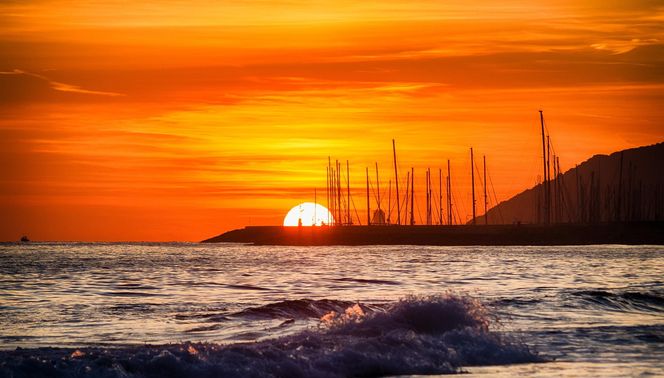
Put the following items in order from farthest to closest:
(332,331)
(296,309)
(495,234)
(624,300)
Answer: (495,234), (624,300), (296,309), (332,331)

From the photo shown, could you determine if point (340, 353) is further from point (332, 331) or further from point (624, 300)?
point (624, 300)

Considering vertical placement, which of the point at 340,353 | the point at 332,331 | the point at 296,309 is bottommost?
the point at 340,353

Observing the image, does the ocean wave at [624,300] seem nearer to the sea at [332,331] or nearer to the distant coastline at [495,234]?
the sea at [332,331]

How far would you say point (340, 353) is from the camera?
20125mm

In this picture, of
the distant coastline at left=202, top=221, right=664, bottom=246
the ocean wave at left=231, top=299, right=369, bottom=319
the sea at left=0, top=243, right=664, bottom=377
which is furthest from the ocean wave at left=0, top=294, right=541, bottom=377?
the distant coastline at left=202, top=221, right=664, bottom=246

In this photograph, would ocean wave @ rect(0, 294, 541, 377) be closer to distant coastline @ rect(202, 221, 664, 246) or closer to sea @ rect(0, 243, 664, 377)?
sea @ rect(0, 243, 664, 377)

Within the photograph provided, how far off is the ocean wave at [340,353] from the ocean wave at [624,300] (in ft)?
28.7

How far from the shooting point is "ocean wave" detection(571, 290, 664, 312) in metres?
32.9

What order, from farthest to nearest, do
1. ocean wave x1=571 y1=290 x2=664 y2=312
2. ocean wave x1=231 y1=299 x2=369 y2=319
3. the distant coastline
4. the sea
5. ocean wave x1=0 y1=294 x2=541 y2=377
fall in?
1. the distant coastline
2. ocean wave x1=571 y1=290 x2=664 y2=312
3. ocean wave x1=231 y1=299 x2=369 y2=319
4. the sea
5. ocean wave x1=0 y1=294 x2=541 y2=377

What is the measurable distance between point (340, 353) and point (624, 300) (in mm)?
17688

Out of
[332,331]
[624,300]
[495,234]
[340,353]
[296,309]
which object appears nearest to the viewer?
[340,353]

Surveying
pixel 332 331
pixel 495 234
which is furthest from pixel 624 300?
pixel 495 234

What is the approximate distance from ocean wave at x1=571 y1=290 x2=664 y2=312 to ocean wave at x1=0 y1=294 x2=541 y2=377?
875 centimetres

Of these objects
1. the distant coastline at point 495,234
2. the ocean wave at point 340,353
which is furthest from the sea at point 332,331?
the distant coastline at point 495,234
